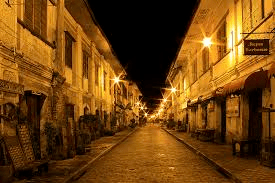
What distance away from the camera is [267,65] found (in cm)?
1389

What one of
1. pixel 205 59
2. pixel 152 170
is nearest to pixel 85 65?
pixel 205 59

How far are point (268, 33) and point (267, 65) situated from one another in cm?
120

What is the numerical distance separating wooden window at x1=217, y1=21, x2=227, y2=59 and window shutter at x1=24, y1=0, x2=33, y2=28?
11.1 meters

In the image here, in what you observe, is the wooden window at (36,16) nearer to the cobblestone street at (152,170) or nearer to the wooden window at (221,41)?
the cobblestone street at (152,170)

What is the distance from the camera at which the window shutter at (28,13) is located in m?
13.5

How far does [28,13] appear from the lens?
13.7 metres

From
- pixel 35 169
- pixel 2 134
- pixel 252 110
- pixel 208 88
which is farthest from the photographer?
pixel 208 88

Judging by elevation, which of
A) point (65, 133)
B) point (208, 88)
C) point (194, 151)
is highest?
point (208, 88)

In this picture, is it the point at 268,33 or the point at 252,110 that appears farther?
the point at 252,110

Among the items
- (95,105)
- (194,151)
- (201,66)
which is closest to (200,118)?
(201,66)

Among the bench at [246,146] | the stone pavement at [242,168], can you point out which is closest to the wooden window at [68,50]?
the stone pavement at [242,168]

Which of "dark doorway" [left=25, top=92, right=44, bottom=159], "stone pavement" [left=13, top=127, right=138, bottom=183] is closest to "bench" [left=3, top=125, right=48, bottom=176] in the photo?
"stone pavement" [left=13, top=127, right=138, bottom=183]

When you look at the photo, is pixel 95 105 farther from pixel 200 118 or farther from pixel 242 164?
pixel 242 164

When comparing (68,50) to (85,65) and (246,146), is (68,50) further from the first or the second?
(246,146)
